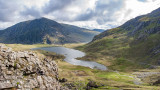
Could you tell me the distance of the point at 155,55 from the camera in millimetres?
177000

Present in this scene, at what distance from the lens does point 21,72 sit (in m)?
37.7

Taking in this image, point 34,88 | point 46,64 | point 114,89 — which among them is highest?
point 46,64

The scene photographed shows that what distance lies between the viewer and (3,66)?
113 feet

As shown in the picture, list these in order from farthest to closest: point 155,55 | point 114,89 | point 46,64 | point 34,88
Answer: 1. point 155,55
2. point 114,89
3. point 46,64
4. point 34,88

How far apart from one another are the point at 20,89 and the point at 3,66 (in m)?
8.19

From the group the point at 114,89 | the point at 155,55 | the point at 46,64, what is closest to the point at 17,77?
the point at 46,64

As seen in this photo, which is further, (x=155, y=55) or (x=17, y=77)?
(x=155, y=55)

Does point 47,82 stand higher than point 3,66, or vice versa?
point 3,66

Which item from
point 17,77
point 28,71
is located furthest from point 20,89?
point 28,71

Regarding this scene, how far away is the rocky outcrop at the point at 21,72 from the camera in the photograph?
3369 centimetres

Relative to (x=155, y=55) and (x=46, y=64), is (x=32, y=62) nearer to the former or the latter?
(x=46, y=64)

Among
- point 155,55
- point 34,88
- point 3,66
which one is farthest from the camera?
point 155,55

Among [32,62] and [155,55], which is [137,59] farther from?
[32,62]

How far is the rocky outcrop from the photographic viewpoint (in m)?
33.7
